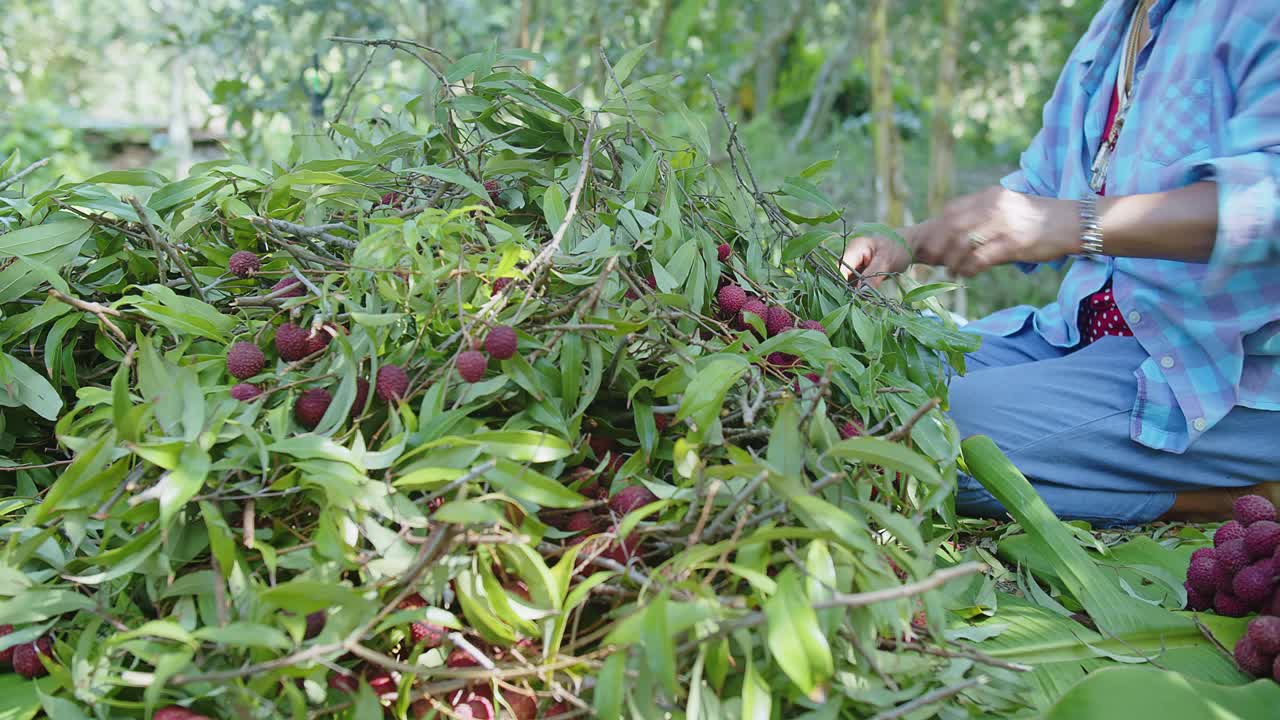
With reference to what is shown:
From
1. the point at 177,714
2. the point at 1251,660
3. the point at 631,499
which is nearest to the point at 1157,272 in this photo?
the point at 1251,660

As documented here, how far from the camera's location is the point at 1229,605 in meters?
0.85

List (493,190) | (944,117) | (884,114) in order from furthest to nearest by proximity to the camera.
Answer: (944,117), (884,114), (493,190)

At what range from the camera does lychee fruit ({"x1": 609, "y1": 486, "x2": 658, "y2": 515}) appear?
678 mm

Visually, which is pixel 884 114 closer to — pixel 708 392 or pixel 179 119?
pixel 708 392

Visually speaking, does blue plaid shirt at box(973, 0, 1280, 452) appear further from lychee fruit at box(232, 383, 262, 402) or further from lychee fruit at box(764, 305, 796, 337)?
lychee fruit at box(232, 383, 262, 402)

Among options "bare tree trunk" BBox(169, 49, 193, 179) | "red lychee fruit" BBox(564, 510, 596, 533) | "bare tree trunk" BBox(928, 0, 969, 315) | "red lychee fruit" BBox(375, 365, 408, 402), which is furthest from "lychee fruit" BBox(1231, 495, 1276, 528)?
"bare tree trunk" BBox(169, 49, 193, 179)

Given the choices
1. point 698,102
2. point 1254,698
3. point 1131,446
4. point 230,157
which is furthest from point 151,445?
point 698,102

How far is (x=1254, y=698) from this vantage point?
0.67 m

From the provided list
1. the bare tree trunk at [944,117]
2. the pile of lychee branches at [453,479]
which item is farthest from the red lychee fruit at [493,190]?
the bare tree trunk at [944,117]

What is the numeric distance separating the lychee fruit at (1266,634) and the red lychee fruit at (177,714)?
0.77 metres

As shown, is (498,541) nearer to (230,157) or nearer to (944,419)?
(944,419)

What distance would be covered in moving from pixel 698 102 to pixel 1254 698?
3.84 m

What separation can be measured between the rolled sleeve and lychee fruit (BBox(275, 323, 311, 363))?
0.95 meters

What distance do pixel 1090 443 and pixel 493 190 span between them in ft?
2.79
